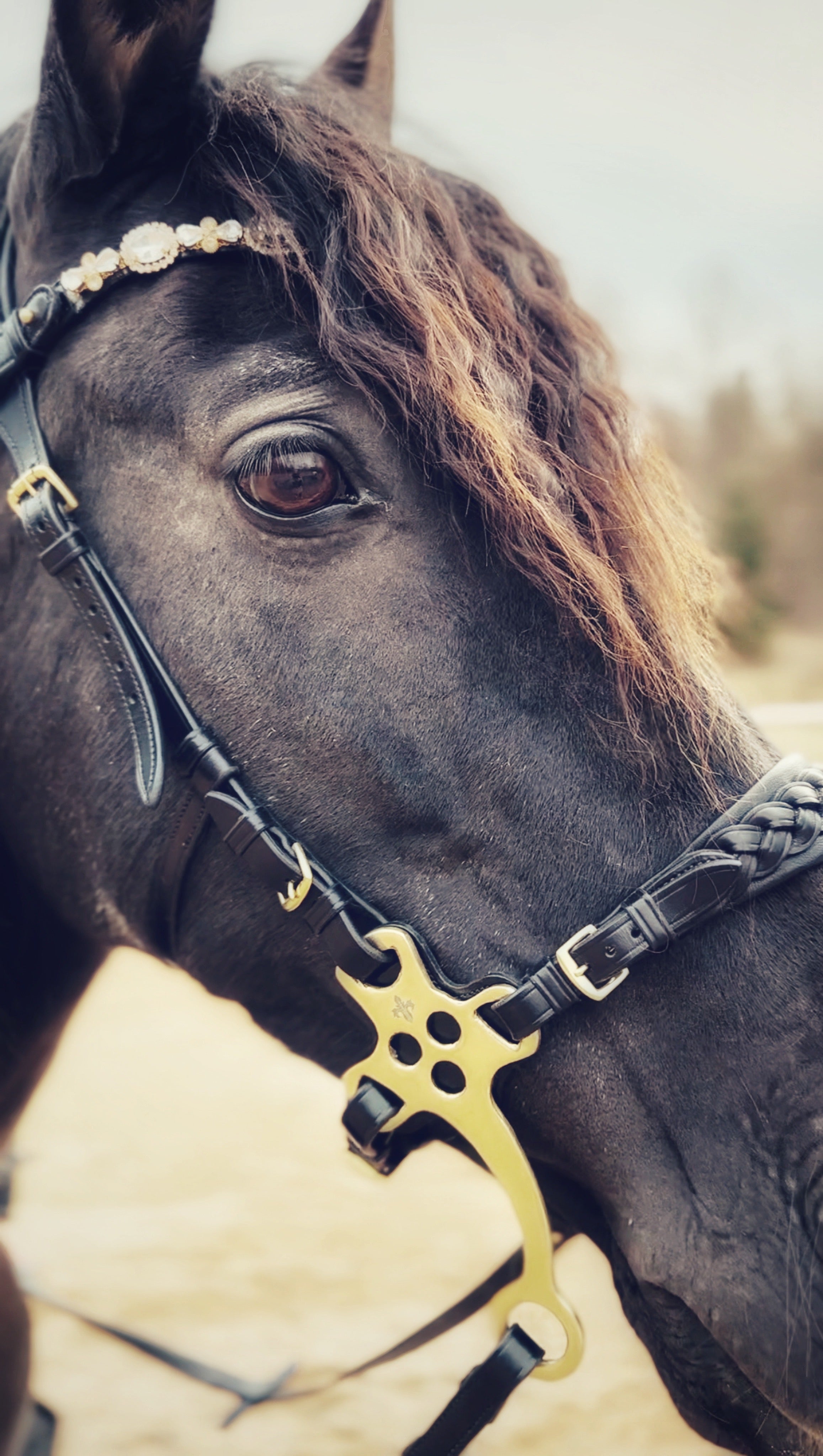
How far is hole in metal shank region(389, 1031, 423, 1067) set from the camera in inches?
50.1

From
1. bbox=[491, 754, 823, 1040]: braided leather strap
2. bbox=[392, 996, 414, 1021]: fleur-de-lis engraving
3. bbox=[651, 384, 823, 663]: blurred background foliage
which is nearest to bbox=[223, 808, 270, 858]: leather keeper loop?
bbox=[392, 996, 414, 1021]: fleur-de-lis engraving

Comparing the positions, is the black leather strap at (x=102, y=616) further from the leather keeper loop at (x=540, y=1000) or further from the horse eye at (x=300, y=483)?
the leather keeper loop at (x=540, y=1000)

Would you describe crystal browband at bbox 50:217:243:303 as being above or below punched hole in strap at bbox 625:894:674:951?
above

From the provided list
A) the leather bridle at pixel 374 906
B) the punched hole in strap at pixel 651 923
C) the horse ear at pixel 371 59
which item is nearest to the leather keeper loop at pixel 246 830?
the leather bridle at pixel 374 906

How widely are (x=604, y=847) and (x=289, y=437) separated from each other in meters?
0.66

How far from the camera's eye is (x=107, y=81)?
1362 millimetres

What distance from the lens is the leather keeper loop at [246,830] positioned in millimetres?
1276

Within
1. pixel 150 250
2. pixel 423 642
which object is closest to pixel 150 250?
pixel 150 250

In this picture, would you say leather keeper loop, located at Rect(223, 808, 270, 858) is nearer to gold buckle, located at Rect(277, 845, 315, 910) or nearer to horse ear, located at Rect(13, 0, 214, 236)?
gold buckle, located at Rect(277, 845, 315, 910)

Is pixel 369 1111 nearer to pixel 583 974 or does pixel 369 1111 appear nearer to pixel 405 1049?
pixel 405 1049

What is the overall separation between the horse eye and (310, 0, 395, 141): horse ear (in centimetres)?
101

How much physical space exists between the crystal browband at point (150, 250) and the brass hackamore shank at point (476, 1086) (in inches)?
38.6

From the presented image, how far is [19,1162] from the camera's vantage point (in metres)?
2.74

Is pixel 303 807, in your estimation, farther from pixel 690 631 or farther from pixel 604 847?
pixel 690 631
